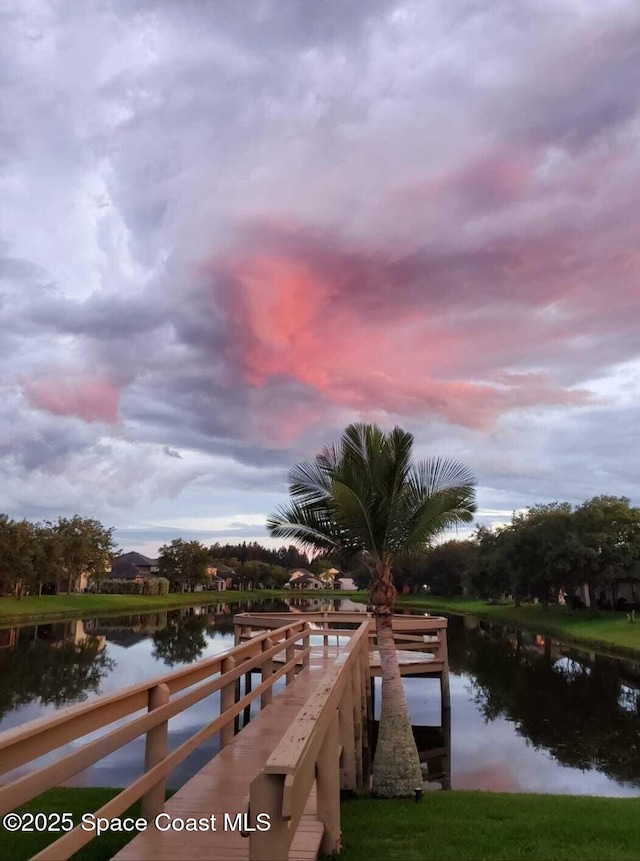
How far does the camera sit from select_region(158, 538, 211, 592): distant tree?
308ft

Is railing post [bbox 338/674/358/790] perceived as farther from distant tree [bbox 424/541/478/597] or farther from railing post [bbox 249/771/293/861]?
distant tree [bbox 424/541/478/597]

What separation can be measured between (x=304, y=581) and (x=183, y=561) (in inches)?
2281

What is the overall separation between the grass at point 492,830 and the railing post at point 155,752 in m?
1.54

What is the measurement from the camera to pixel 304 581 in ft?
484

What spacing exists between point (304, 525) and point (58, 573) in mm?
52809

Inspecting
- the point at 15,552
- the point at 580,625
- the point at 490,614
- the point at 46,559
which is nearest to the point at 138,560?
the point at 46,559

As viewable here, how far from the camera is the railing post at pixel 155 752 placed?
4.45m

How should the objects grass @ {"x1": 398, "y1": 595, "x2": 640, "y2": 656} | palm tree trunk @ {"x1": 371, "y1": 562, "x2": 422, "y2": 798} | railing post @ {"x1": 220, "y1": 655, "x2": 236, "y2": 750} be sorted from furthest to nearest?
grass @ {"x1": 398, "y1": 595, "x2": 640, "y2": 656} < palm tree trunk @ {"x1": 371, "y1": 562, "x2": 422, "y2": 798} < railing post @ {"x1": 220, "y1": 655, "x2": 236, "y2": 750}

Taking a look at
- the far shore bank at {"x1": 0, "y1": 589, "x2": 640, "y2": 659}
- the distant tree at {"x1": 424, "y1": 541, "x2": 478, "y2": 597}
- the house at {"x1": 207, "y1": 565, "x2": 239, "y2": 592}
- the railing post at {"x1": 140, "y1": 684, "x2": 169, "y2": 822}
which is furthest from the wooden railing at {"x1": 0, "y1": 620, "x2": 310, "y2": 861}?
the house at {"x1": 207, "y1": 565, "x2": 239, "y2": 592}

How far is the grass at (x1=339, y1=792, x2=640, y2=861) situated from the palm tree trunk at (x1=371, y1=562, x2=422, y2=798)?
1.19 m

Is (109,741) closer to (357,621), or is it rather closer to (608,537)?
(357,621)

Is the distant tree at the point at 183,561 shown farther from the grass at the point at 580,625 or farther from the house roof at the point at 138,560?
the grass at the point at 580,625

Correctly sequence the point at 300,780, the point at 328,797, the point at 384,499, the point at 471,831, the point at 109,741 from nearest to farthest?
the point at 300,780 < the point at 109,741 < the point at 328,797 < the point at 471,831 < the point at 384,499

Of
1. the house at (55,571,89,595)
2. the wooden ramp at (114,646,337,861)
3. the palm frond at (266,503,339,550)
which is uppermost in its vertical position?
the palm frond at (266,503,339,550)
